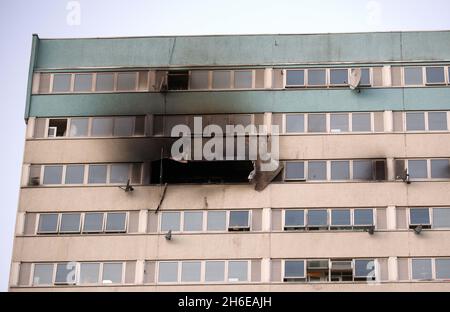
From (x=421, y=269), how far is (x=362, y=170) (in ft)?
21.1

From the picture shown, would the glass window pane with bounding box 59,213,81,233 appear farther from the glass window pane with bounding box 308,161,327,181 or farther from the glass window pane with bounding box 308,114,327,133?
the glass window pane with bounding box 308,114,327,133

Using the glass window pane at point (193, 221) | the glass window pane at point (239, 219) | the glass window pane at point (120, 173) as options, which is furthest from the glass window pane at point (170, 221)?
the glass window pane at point (120, 173)

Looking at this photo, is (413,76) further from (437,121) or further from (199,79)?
(199,79)

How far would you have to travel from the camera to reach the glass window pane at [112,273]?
175 ft

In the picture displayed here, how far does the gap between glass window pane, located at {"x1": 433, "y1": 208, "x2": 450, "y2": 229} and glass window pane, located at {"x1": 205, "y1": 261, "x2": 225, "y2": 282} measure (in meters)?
12.0

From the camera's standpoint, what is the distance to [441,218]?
53438 millimetres

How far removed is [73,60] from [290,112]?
1346cm

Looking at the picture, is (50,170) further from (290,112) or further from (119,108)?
(290,112)

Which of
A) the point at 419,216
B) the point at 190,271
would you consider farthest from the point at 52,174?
the point at 419,216

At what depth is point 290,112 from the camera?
5553 cm

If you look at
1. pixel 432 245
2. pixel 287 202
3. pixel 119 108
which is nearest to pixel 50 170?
pixel 119 108

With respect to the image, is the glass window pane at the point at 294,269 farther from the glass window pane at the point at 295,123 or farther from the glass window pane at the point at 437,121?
→ the glass window pane at the point at 437,121

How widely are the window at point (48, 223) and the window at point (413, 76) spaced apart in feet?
71.5

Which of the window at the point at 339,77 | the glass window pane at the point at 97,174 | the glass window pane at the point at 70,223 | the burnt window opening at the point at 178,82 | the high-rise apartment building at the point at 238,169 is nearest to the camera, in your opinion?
the high-rise apartment building at the point at 238,169
